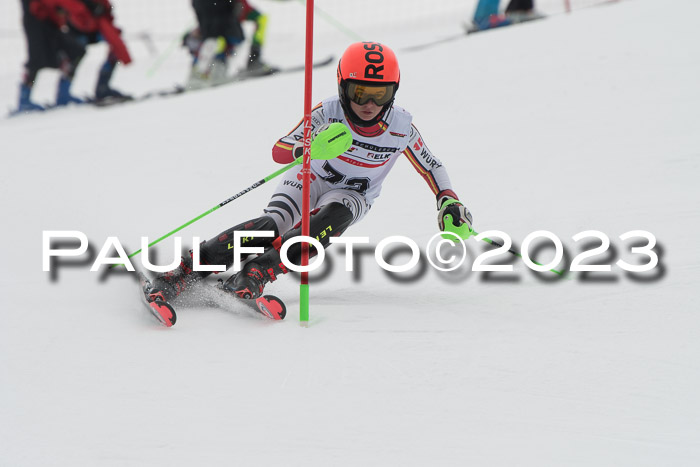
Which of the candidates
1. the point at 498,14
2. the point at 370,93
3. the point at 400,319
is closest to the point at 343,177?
the point at 370,93

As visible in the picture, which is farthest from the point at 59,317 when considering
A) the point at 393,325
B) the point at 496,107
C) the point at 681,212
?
the point at 496,107

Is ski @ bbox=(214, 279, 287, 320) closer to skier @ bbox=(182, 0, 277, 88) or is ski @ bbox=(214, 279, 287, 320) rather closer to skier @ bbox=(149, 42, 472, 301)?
skier @ bbox=(149, 42, 472, 301)

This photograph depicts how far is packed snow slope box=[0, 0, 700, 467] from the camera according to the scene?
2.28 metres

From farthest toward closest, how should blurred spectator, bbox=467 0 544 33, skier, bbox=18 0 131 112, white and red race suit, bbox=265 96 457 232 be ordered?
blurred spectator, bbox=467 0 544 33
skier, bbox=18 0 131 112
white and red race suit, bbox=265 96 457 232

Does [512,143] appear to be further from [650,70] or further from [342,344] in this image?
[342,344]

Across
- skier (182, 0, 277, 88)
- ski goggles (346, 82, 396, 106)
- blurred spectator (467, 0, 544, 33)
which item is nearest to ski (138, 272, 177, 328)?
ski goggles (346, 82, 396, 106)

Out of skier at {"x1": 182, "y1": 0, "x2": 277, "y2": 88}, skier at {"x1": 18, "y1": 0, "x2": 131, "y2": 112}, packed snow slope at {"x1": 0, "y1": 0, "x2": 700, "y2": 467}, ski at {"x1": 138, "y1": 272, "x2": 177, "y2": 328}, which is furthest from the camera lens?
skier at {"x1": 182, "y1": 0, "x2": 277, "y2": 88}

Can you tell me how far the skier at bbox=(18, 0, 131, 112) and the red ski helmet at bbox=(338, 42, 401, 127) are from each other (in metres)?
5.68

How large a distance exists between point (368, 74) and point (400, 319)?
1.07m

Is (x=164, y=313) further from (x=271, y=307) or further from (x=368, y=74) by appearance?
(x=368, y=74)

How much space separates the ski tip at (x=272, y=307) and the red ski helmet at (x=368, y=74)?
97 centimetres

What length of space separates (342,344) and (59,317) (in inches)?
46.7

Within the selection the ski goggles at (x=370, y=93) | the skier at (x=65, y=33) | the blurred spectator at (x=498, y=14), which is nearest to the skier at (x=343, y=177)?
the ski goggles at (x=370, y=93)

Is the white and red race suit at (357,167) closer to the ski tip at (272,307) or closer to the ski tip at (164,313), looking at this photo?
the ski tip at (272,307)
